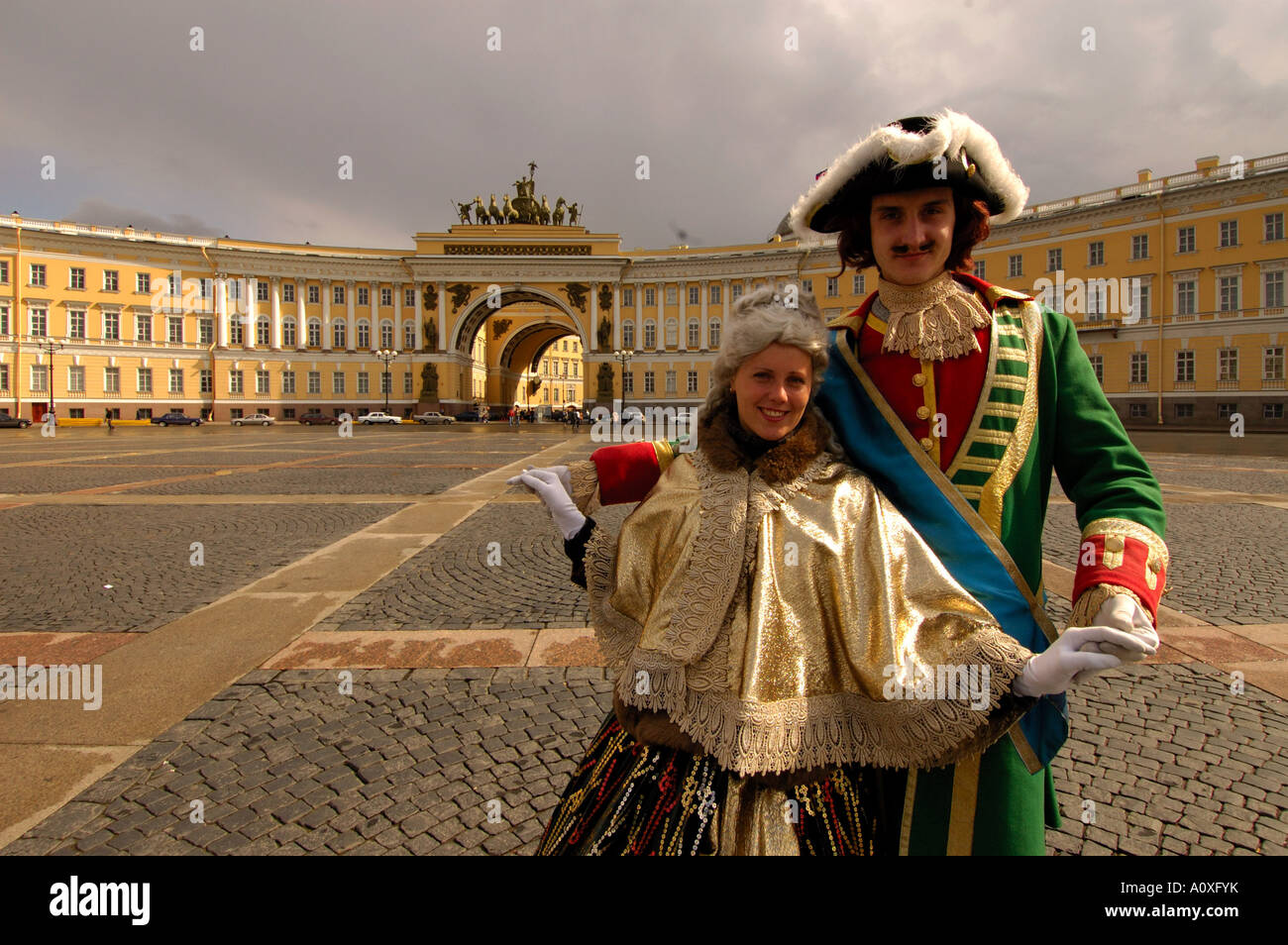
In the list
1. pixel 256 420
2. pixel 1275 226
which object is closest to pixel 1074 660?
pixel 1275 226

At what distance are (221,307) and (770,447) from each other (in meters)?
58.9

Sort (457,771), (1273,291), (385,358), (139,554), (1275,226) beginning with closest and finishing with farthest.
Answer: (457,771) → (139,554) → (1275,226) → (1273,291) → (385,358)

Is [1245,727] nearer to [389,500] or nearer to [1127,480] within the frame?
[1127,480]

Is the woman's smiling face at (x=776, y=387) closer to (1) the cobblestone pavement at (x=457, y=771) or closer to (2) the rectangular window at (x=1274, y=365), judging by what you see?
(1) the cobblestone pavement at (x=457, y=771)

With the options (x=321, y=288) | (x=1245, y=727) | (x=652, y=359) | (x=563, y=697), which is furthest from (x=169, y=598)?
(x=321, y=288)

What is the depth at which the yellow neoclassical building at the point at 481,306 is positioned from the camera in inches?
1410

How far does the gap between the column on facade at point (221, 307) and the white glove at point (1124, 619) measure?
59.1 m

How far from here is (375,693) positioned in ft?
11.1

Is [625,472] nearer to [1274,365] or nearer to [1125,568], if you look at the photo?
[1125,568]

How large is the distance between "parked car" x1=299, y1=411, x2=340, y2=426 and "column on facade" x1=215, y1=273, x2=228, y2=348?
787 centimetres

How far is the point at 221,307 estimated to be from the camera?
5003 centimetres

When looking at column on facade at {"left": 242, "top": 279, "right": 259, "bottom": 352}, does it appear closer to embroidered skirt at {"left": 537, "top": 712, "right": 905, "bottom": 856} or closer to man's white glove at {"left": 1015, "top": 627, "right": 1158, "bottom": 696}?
embroidered skirt at {"left": 537, "top": 712, "right": 905, "bottom": 856}

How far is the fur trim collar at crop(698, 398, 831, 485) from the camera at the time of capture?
1497 mm

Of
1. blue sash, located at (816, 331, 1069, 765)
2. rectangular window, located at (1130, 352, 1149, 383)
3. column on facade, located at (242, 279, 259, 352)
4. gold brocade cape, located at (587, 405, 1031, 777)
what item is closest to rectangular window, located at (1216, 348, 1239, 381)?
rectangular window, located at (1130, 352, 1149, 383)
